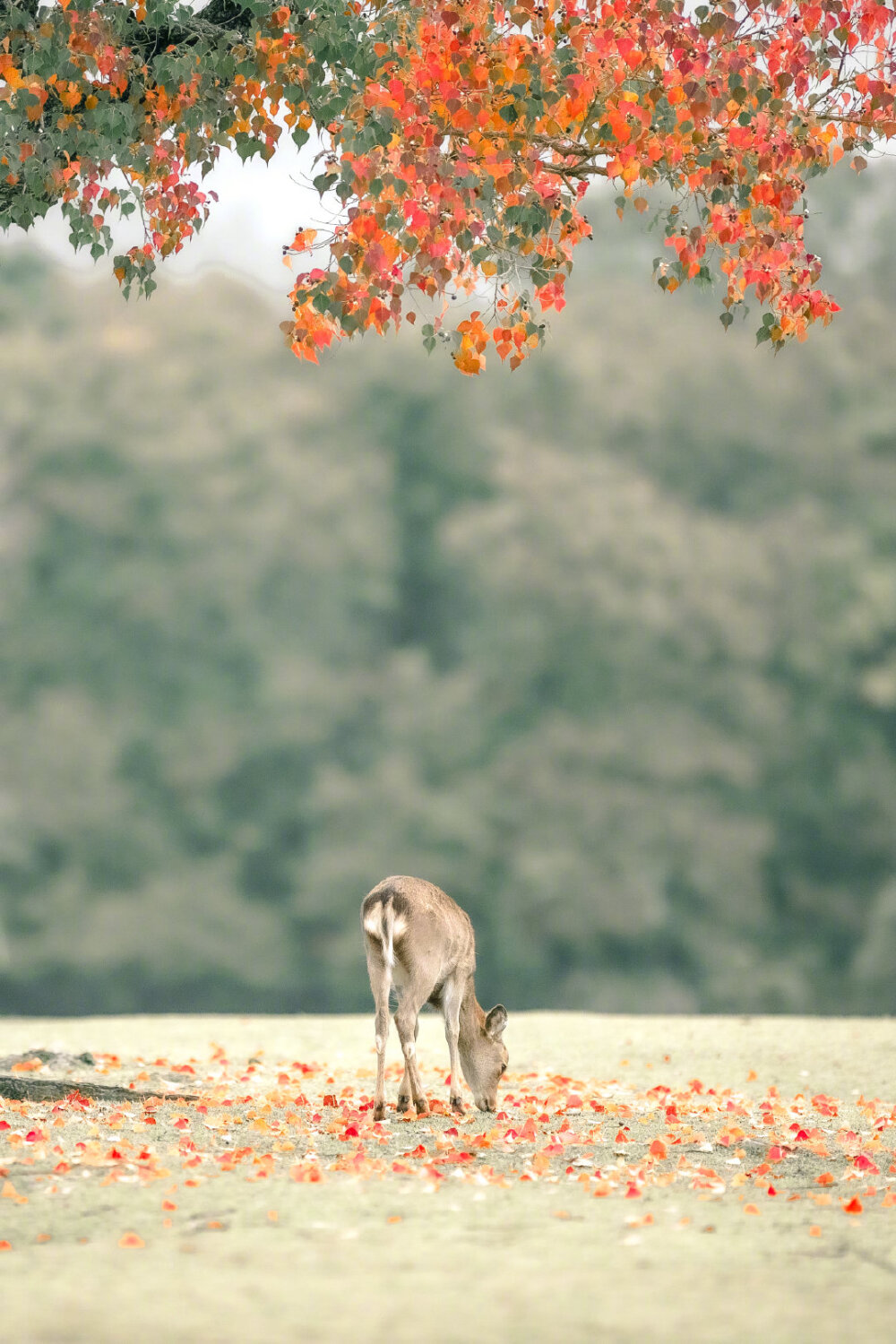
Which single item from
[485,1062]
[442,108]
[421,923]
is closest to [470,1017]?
[485,1062]

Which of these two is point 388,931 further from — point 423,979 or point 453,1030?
point 453,1030

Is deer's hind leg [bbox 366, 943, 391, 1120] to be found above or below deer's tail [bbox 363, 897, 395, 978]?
below

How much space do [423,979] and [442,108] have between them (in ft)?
15.4

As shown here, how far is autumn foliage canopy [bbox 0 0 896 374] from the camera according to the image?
7.61 m

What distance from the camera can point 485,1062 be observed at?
9.32m

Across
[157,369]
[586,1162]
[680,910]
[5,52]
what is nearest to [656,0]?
[5,52]

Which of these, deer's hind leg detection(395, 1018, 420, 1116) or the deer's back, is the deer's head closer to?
the deer's back

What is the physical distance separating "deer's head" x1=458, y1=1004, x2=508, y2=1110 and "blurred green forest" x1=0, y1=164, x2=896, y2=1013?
18097 millimetres

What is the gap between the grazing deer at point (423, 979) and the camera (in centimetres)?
857

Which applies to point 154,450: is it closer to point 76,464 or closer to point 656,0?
point 76,464

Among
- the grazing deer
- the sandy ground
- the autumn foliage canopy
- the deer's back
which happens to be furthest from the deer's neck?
the autumn foliage canopy

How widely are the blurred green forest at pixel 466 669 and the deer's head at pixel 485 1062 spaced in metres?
18.1

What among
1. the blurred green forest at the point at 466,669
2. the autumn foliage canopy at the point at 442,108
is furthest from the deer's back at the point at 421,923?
the blurred green forest at the point at 466,669

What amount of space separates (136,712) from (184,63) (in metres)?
22.0
